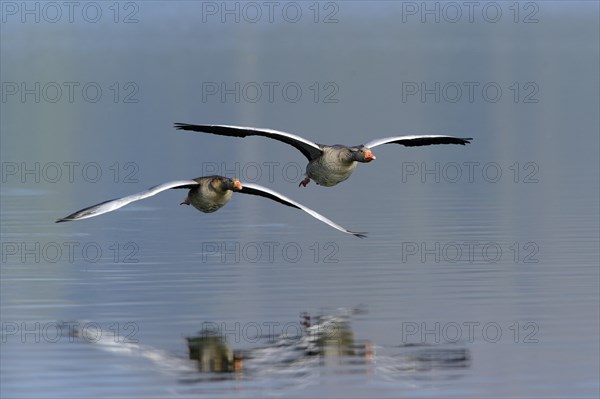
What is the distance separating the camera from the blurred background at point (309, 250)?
3167cm

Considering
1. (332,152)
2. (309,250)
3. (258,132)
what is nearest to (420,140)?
(332,152)

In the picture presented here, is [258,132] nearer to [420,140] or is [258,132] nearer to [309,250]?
[420,140]

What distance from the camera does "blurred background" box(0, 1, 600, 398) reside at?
31672mm

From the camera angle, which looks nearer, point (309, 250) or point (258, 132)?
point (258, 132)

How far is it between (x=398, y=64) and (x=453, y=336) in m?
101

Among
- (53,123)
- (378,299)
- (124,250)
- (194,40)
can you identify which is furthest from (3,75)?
(378,299)

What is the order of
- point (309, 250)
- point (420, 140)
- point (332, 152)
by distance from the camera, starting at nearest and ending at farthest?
1. point (332, 152)
2. point (420, 140)
3. point (309, 250)

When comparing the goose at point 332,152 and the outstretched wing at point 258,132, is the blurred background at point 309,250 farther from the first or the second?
the outstretched wing at point 258,132

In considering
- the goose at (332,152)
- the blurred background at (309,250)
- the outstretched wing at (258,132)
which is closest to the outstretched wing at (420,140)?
the goose at (332,152)

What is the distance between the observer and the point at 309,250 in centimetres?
4500

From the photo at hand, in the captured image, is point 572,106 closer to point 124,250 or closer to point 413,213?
point 413,213

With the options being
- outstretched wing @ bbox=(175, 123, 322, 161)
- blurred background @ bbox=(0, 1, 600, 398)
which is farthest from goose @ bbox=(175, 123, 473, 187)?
blurred background @ bbox=(0, 1, 600, 398)

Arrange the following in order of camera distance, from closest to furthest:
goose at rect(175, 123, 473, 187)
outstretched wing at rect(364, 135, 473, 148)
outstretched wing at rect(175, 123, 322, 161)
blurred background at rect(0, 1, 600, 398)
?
blurred background at rect(0, 1, 600, 398) < outstretched wing at rect(175, 123, 322, 161) < goose at rect(175, 123, 473, 187) < outstretched wing at rect(364, 135, 473, 148)

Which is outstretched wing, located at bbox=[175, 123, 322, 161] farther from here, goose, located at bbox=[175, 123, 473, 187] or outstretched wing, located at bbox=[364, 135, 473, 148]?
outstretched wing, located at bbox=[364, 135, 473, 148]
